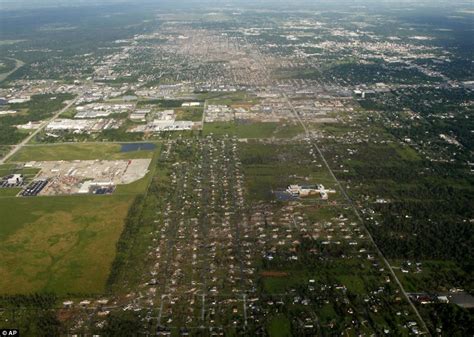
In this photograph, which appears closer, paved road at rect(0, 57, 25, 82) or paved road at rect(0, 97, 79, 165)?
paved road at rect(0, 97, 79, 165)

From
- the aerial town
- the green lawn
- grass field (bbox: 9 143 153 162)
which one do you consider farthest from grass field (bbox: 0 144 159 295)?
the green lawn

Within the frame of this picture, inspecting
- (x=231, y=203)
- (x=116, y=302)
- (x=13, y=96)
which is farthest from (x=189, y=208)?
(x=13, y=96)

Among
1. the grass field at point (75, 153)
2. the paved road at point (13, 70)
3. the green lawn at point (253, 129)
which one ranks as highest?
the paved road at point (13, 70)

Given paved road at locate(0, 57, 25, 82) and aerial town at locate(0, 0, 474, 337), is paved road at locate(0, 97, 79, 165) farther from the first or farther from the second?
paved road at locate(0, 57, 25, 82)

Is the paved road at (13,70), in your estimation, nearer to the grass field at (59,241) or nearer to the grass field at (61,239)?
the grass field at (61,239)

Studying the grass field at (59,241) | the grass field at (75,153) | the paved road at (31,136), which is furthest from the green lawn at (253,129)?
the paved road at (31,136)

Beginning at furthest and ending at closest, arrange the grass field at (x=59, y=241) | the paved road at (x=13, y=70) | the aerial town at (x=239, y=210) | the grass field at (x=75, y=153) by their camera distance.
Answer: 1. the paved road at (x=13, y=70)
2. the grass field at (x=75, y=153)
3. the grass field at (x=59, y=241)
4. the aerial town at (x=239, y=210)

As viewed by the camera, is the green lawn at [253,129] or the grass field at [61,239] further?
the green lawn at [253,129]
